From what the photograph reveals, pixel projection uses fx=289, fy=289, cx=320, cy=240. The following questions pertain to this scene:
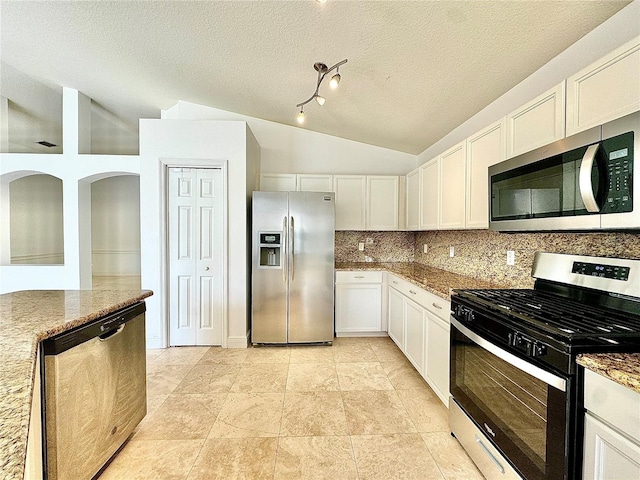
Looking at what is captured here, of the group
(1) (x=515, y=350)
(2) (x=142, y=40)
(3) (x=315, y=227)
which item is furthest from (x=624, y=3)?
(2) (x=142, y=40)

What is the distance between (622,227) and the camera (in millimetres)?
1076

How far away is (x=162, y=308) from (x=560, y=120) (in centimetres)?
377

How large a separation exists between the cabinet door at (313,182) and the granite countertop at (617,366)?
319 centimetres

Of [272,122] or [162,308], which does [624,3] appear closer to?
Answer: [272,122]

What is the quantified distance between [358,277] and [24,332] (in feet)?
9.63

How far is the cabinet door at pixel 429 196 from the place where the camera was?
290 centimetres

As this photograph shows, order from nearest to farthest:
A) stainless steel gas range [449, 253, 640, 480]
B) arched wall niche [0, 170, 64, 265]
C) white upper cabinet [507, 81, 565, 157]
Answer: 1. stainless steel gas range [449, 253, 640, 480]
2. white upper cabinet [507, 81, 565, 157]
3. arched wall niche [0, 170, 64, 265]

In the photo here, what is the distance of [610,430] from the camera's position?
90 centimetres

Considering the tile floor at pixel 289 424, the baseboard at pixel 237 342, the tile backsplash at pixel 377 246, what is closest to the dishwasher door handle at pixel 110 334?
the tile floor at pixel 289 424

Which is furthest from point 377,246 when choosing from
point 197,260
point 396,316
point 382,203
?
point 197,260

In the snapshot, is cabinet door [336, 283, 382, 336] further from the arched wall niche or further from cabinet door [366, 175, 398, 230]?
the arched wall niche

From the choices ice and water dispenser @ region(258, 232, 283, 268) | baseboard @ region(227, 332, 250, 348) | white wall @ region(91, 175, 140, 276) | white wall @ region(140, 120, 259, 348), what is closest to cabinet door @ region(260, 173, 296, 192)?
white wall @ region(140, 120, 259, 348)

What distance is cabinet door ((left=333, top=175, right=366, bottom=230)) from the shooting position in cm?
389

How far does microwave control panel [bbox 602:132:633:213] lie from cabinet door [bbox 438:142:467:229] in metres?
1.25
